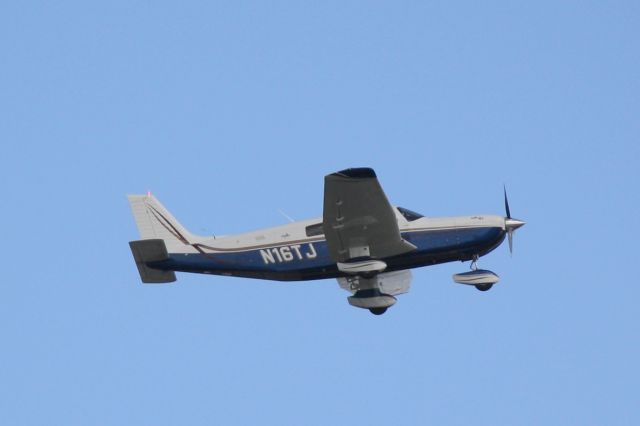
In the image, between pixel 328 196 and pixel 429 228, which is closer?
pixel 328 196

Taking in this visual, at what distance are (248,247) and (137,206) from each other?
11.0ft

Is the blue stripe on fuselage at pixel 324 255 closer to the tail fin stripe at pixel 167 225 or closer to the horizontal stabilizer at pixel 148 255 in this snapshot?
the horizontal stabilizer at pixel 148 255

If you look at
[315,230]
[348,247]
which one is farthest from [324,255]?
[348,247]

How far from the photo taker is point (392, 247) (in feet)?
83.1

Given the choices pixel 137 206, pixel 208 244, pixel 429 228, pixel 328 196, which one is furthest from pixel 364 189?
pixel 137 206

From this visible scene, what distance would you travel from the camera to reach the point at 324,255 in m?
25.7

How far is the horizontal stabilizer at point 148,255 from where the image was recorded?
1043 inches

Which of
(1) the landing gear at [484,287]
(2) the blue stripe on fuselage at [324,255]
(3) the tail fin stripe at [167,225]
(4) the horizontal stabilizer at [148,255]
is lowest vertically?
(1) the landing gear at [484,287]

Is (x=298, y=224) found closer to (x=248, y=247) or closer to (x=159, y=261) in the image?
(x=248, y=247)

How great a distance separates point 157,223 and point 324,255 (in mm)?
4577

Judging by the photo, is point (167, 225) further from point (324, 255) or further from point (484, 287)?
point (484, 287)

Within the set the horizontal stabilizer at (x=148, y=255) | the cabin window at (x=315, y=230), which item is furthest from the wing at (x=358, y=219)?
the horizontal stabilizer at (x=148, y=255)

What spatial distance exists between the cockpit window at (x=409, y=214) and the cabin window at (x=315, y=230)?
194 cm

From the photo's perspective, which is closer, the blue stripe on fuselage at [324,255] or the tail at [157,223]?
the blue stripe on fuselage at [324,255]
